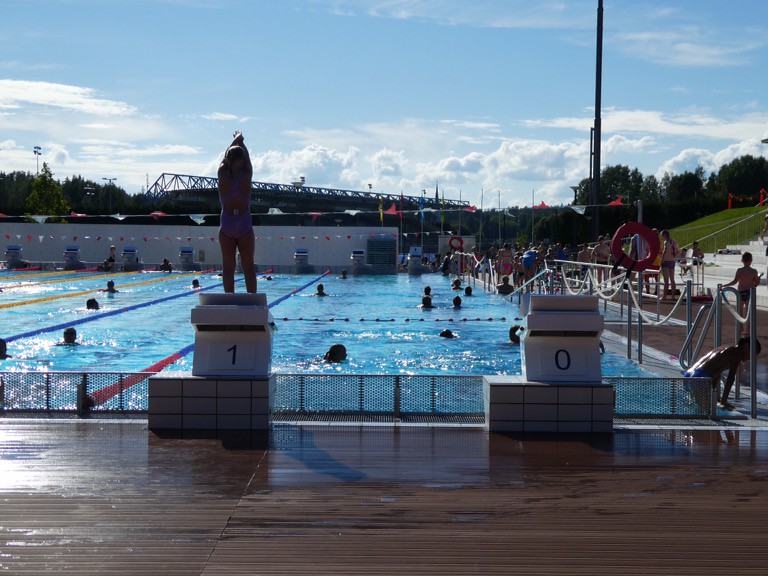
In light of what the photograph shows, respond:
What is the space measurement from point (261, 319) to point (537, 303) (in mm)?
1871

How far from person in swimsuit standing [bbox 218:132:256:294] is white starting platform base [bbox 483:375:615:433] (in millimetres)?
2185

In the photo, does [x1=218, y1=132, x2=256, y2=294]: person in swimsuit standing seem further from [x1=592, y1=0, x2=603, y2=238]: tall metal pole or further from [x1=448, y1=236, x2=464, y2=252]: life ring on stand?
[x1=448, y1=236, x2=464, y2=252]: life ring on stand

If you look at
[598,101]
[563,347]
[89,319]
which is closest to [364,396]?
[563,347]

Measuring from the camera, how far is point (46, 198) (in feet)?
169

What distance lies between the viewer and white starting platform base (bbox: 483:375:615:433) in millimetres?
5691

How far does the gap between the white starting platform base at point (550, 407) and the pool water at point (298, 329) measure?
365 cm

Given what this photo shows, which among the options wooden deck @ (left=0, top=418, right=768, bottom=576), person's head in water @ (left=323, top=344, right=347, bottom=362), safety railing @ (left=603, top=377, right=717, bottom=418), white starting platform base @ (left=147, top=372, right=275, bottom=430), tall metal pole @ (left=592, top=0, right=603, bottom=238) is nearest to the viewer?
wooden deck @ (left=0, top=418, right=768, bottom=576)

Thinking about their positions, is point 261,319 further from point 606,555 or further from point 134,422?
point 606,555

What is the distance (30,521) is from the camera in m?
3.70

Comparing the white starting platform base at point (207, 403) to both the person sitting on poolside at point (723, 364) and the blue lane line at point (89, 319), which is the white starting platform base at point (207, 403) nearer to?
the person sitting on poolside at point (723, 364)

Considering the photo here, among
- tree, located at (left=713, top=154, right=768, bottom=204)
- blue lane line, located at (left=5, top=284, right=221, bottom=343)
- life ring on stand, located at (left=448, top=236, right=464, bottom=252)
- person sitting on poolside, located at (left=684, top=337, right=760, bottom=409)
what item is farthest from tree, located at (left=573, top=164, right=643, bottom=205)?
person sitting on poolside, located at (left=684, top=337, right=760, bottom=409)

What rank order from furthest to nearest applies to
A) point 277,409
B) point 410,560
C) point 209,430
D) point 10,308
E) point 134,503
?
point 10,308 → point 277,409 → point 209,430 → point 134,503 → point 410,560

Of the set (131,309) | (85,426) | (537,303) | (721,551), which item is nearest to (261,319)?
(85,426)

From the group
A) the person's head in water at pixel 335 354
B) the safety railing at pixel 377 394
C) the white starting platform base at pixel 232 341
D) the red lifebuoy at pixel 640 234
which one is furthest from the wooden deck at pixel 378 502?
the person's head in water at pixel 335 354
